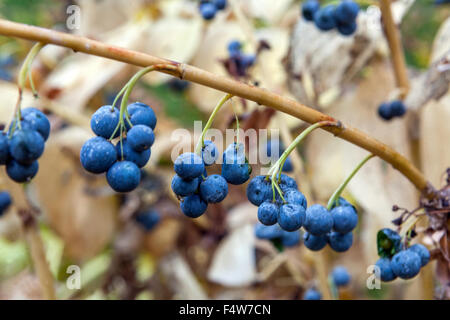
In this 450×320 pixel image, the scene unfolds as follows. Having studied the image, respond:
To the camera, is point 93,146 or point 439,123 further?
point 439,123

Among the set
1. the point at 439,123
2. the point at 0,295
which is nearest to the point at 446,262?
the point at 439,123

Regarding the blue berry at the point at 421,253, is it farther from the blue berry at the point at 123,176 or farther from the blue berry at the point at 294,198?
the blue berry at the point at 123,176

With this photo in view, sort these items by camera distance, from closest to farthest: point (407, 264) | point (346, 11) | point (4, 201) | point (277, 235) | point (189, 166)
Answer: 1. point (189, 166)
2. point (407, 264)
3. point (346, 11)
4. point (277, 235)
5. point (4, 201)

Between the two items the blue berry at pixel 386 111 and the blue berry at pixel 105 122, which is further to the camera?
the blue berry at pixel 386 111

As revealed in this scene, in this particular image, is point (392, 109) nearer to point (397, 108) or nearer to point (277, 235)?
point (397, 108)

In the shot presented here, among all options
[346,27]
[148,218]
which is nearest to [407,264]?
[346,27]

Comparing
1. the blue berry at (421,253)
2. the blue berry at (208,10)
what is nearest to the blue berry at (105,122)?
the blue berry at (421,253)
